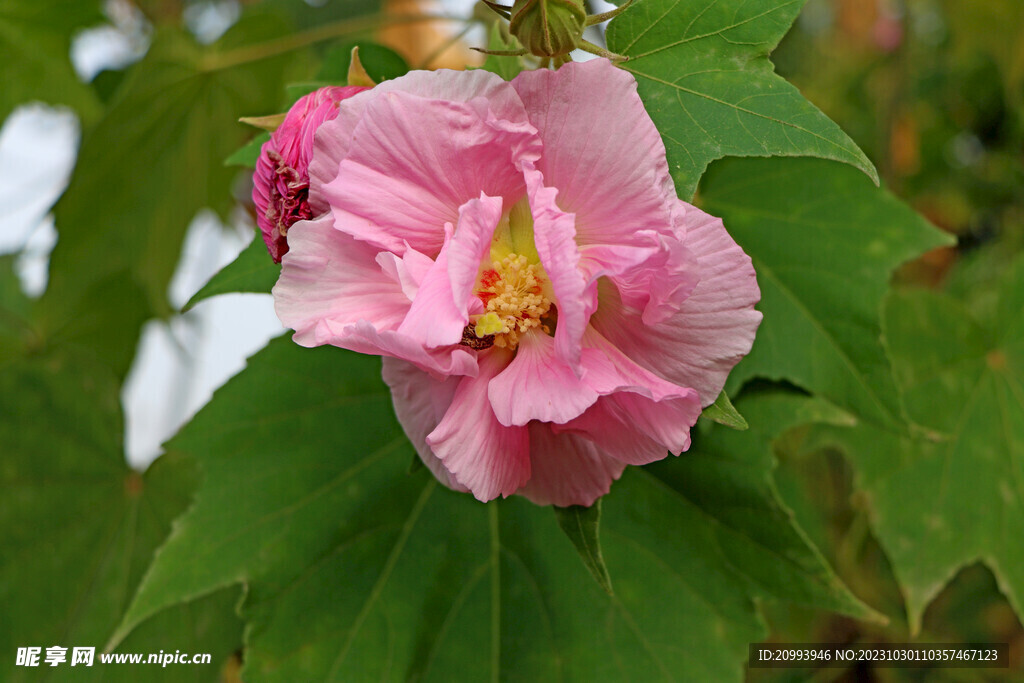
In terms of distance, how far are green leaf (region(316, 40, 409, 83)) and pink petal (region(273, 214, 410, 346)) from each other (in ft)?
0.94

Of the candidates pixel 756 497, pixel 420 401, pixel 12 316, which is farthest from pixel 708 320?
pixel 12 316

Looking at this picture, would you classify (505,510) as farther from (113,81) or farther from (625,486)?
(113,81)

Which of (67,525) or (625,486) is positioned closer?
(625,486)

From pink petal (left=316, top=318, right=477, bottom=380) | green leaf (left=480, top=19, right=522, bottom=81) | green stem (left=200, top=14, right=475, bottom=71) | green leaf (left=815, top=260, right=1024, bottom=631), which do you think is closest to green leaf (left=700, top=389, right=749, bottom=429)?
pink petal (left=316, top=318, right=477, bottom=380)

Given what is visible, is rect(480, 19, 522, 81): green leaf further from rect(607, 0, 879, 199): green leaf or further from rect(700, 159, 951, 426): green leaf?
rect(700, 159, 951, 426): green leaf

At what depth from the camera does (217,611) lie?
0.67 m

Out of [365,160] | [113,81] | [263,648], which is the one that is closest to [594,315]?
[365,160]

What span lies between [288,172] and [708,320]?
22 centimetres

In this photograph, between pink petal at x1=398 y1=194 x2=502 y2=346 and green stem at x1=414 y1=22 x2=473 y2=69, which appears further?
green stem at x1=414 y1=22 x2=473 y2=69

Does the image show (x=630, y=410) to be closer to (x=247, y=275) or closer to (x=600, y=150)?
(x=600, y=150)

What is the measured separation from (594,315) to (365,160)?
0.45 ft

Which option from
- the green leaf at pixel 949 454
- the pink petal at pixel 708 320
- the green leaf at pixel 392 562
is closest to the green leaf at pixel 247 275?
the green leaf at pixel 392 562

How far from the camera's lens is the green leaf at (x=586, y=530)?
0.39 metres

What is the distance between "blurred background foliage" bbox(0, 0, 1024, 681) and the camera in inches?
29.1
